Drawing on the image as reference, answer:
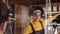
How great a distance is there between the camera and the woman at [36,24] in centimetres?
72

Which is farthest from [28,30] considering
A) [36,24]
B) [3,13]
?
[3,13]

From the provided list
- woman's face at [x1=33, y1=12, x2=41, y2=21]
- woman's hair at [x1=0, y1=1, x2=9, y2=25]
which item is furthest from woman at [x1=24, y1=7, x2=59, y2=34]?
woman's hair at [x1=0, y1=1, x2=9, y2=25]

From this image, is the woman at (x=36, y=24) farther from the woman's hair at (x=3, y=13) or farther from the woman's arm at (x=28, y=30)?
the woman's hair at (x=3, y=13)

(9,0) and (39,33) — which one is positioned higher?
(9,0)

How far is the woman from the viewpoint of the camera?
0.72m

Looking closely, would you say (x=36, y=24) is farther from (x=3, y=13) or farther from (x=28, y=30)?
(x=3, y=13)

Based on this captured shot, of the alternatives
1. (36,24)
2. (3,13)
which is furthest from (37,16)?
(3,13)

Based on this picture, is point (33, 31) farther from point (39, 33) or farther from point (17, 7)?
Answer: point (17, 7)

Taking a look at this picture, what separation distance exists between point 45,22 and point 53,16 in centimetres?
5

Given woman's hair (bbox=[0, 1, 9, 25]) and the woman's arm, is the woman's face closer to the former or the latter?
the woman's arm

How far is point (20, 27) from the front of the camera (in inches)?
28.8

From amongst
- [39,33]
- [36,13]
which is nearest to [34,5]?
[36,13]

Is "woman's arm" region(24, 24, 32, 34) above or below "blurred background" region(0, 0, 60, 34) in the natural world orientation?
below

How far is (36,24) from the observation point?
28.6 inches
